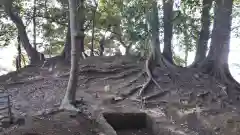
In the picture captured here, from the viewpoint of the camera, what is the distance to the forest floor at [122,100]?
5.32 m

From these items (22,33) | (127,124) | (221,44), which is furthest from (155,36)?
(22,33)

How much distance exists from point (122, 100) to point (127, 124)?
1.22 metres

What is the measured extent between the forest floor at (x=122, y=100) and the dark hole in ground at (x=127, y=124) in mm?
23

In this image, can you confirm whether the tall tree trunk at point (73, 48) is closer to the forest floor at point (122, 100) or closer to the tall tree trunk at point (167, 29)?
the forest floor at point (122, 100)

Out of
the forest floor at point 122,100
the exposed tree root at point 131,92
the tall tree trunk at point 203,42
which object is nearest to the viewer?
the forest floor at point 122,100

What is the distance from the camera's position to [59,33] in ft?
44.0

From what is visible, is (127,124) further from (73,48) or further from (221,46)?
(221,46)

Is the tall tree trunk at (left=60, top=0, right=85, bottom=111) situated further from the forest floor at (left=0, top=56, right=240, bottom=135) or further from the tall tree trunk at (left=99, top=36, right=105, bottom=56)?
the tall tree trunk at (left=99, top=36, right=105, bottom=56)

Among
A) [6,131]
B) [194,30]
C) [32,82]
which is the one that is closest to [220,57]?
[194,30]

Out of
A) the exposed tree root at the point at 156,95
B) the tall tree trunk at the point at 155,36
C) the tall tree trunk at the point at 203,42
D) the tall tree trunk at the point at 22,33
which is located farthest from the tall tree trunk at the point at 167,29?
the tall tree trunk at the point at 22,33

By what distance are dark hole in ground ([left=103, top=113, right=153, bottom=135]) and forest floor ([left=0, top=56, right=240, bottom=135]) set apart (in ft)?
0.08

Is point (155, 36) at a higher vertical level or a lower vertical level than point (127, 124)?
higher

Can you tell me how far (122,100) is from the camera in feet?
25.7

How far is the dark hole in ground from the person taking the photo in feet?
21.5
